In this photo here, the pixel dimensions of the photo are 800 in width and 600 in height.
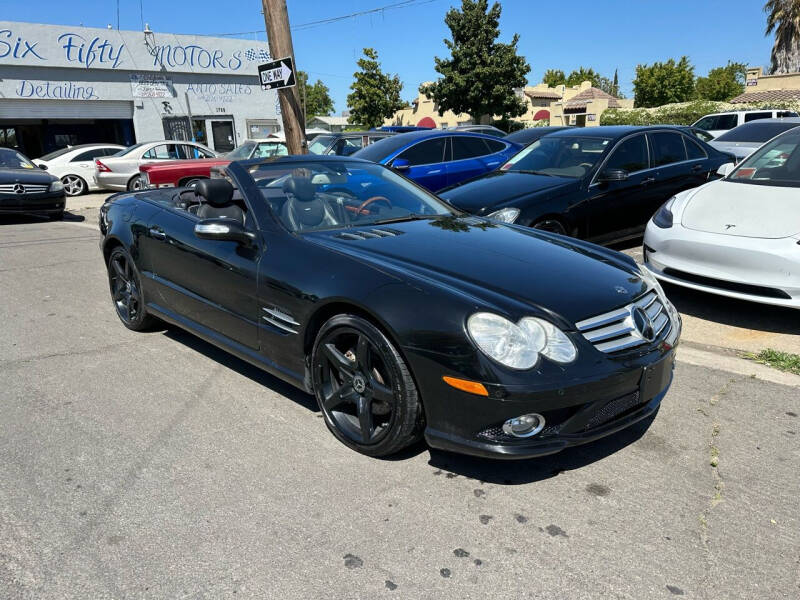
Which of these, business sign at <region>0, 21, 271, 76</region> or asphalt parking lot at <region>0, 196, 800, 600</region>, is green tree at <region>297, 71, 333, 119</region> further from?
asphalt parking lot at <region>0, 196, 800, 600</region>

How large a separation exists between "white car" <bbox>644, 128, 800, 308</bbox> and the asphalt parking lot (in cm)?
78

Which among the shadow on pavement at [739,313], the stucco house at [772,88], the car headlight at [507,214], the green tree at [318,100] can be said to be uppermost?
the green tree at [318,100]

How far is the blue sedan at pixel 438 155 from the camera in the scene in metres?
9.74

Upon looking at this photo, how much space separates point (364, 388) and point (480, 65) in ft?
134

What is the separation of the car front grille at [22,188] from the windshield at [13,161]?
3.55ft

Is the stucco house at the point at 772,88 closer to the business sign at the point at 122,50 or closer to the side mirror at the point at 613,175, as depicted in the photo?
the business sign at the point at 122,50

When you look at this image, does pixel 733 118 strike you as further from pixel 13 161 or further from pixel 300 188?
pixel 13 161

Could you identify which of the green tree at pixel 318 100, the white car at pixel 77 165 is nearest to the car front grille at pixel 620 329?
the white car at pixel 77 165

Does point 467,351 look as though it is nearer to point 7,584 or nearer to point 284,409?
point 284,409

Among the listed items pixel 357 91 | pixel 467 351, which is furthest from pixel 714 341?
pixel 357 91

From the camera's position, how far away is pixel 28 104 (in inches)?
885

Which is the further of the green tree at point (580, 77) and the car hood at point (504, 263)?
the green tree at point (580, 77)

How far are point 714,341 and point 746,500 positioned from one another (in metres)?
2.23

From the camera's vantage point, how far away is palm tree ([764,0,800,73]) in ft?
129
